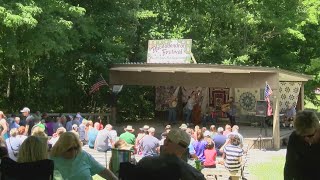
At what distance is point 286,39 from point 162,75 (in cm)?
896

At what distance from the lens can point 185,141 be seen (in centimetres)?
321

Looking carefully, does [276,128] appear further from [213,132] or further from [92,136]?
[92,136]

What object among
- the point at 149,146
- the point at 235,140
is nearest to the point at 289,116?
the point at 149,146

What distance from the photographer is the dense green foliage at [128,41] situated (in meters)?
17.7

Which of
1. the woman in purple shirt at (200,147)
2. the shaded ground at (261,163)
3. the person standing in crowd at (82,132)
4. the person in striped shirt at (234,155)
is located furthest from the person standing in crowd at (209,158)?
the person standing in crowd at (82,132)

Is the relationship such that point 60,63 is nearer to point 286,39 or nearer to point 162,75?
point 162,75

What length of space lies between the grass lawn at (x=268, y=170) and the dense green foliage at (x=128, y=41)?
7790mm

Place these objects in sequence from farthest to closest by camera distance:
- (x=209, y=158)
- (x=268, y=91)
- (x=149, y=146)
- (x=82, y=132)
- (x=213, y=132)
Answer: (x=268, y=91)
(x=82, y=132)
(x=213, y=132)
(x=149, y=146)
(x=209, y=158)

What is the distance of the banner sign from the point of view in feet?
61.0

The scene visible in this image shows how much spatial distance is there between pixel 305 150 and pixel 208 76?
15.3 meters

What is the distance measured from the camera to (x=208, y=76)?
1891 centimetres

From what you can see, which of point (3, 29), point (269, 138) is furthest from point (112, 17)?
point (269, 138)

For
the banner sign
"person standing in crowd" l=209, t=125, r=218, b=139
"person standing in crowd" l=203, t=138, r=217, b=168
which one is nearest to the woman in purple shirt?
"person standing in crowd" l=203, t=138, r=217, b=168

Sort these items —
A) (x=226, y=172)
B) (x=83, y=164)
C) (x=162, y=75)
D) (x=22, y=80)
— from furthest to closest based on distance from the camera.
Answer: (x=22, y=80), (x=162, y=75), (x=226, y=172), (x=83, y=164)
